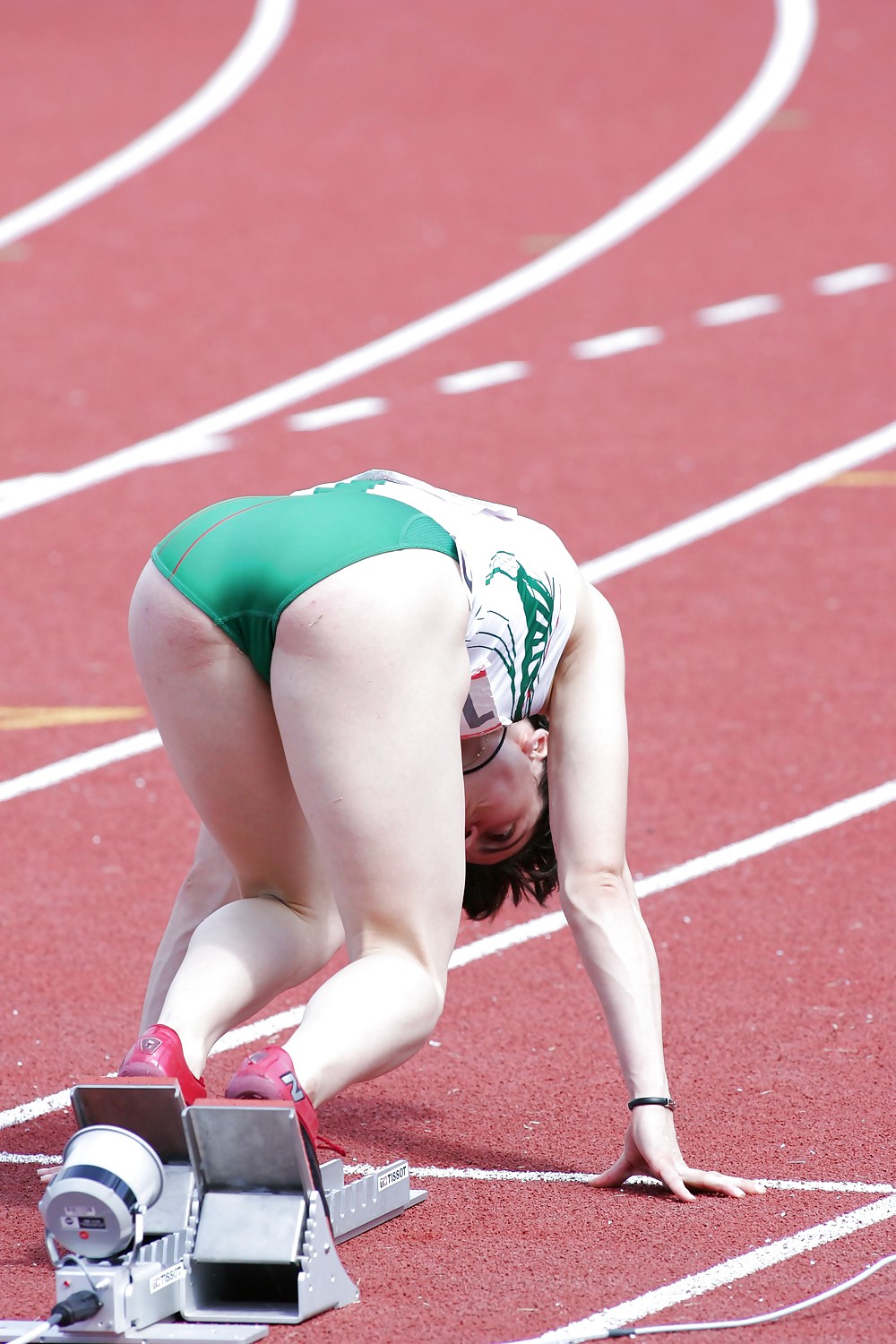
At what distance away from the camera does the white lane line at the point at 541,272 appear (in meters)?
10.1

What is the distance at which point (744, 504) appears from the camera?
9086mm

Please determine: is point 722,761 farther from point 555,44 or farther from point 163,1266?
point 555,44

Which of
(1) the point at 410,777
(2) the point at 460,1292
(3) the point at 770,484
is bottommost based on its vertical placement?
(3) the point at 770,484

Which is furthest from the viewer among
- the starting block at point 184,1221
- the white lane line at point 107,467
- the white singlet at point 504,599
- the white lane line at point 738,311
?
the white lane line at point 738,311

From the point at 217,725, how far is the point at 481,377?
302 inches

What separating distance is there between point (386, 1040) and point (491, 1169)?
0.85 metres

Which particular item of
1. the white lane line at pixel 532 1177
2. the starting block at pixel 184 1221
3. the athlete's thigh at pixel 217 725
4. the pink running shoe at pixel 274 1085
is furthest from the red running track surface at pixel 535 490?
the athlete's thigh at pixel 217 725

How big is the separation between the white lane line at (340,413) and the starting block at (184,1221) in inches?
286

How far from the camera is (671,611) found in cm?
787

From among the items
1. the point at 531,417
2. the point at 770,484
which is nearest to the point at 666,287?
the point at 531,417

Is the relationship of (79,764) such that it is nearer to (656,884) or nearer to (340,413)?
(656,884)

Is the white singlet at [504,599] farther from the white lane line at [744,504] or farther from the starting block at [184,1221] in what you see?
Result: the white lane line at [744,504]

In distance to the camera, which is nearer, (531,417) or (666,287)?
(531,417)

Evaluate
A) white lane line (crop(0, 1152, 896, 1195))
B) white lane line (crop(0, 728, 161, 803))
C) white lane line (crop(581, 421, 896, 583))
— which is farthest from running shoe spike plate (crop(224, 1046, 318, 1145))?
white lane line (crop(581, 421, 896, 583))
